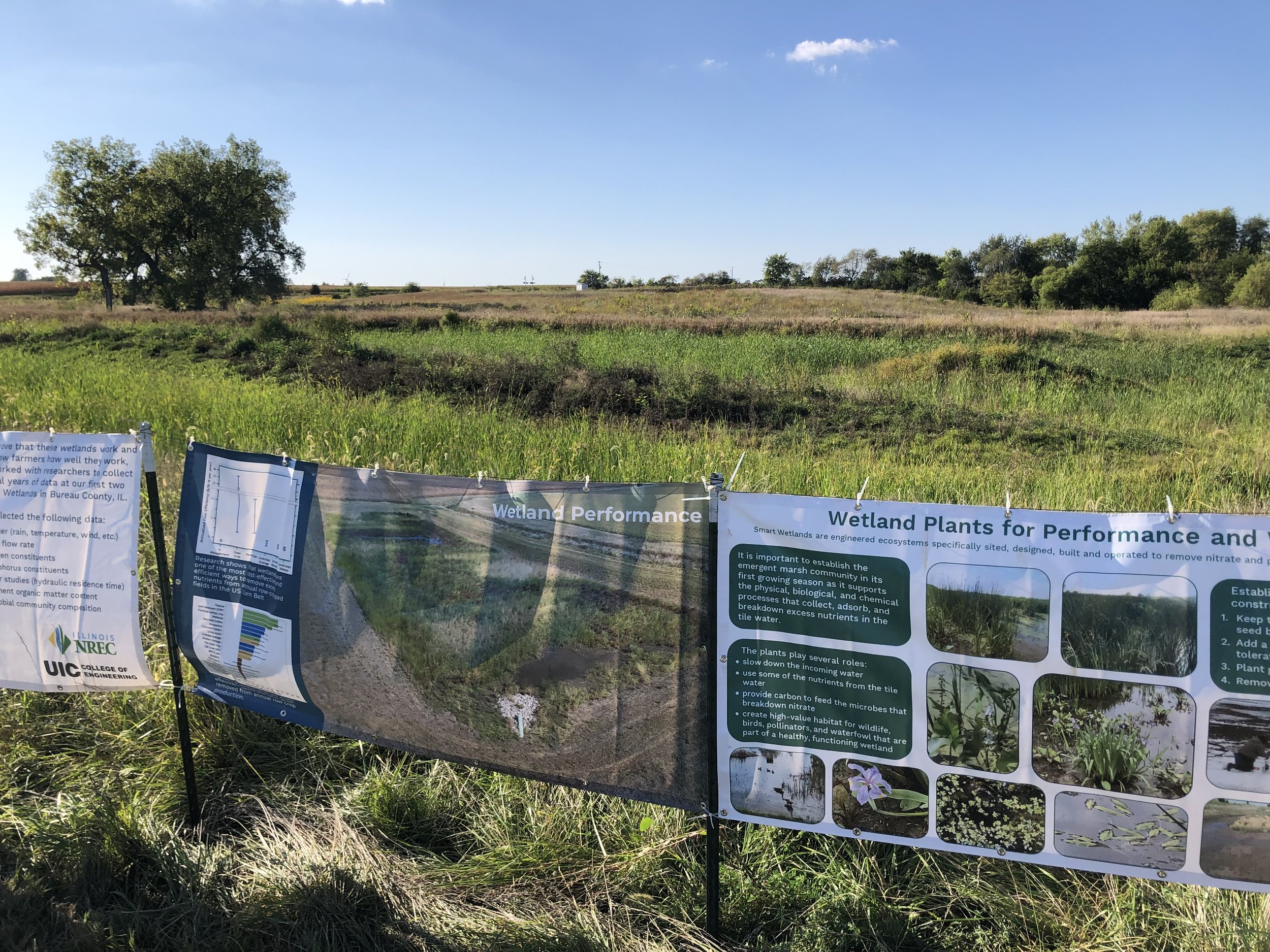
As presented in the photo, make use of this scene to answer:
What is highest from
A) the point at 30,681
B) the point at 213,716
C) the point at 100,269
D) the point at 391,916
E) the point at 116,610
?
the point at 100,269

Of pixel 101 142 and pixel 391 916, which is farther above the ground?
pixel 101 142

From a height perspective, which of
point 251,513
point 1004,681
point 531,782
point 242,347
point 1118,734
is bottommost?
point 531,782

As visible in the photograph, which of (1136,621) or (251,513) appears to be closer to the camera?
(1136,621)

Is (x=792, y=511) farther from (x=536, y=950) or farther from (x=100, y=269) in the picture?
(x=100, y=269)

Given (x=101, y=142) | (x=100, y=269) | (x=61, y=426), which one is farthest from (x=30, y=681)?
(x=101, y=142)

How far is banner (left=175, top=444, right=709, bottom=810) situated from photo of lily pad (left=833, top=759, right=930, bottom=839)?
1.46 feet

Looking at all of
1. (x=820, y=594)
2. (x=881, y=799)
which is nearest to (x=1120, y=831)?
(x=881, y=799)

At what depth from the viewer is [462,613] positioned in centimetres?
270

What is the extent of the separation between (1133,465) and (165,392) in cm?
1373

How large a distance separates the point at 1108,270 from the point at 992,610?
79.3 metres

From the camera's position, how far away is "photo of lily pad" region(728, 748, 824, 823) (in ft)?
7.70

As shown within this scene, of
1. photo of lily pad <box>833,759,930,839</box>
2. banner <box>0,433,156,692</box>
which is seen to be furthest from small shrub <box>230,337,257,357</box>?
photo of lily pad <box>833,759,930,839</box>

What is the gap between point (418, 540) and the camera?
9.05 feet

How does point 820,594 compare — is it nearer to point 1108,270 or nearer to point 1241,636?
point 1241,636
